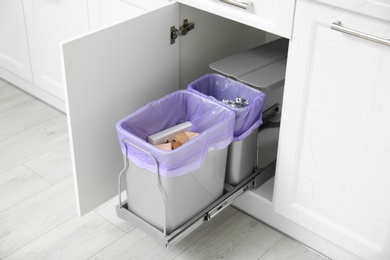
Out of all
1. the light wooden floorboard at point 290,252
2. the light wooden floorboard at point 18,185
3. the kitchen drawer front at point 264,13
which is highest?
the kitchen drawer front at point 264,13

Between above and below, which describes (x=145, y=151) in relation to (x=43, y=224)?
above

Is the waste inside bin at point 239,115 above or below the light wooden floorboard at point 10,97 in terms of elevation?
above

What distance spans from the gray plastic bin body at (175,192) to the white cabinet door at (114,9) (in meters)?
0.54

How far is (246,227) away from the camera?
2.06 m

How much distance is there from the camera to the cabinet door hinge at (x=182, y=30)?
6.32 ft

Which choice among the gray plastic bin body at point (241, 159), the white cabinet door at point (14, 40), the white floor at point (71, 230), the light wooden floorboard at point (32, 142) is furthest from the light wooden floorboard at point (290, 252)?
the white cabinet door at point (14, 40)

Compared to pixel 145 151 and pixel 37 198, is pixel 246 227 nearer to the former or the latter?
pixel 145 151

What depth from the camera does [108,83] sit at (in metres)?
1.76

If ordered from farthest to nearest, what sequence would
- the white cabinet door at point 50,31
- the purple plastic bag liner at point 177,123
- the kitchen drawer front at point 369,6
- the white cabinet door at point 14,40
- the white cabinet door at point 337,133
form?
the white cabinet door at point 14,40
the white cabinet door at point 50,31
the purple plastic bag liner at point 177,123
the white cabinet door at point 337,133
the kitchen drawer front at point 369,6

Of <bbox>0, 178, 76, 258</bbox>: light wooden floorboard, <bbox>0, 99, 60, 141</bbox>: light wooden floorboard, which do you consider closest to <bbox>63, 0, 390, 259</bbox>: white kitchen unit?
<bbox>0, 178, 76, 258</bbox>: light wooden floorboard

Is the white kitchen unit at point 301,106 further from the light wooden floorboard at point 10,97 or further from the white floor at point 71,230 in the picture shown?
the light wooden floorboard at point 10,97

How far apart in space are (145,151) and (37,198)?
717mm

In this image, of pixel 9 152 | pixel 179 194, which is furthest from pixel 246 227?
pixel 9 152

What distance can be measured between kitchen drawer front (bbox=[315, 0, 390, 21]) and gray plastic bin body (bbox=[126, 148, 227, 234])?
57 centimetres
